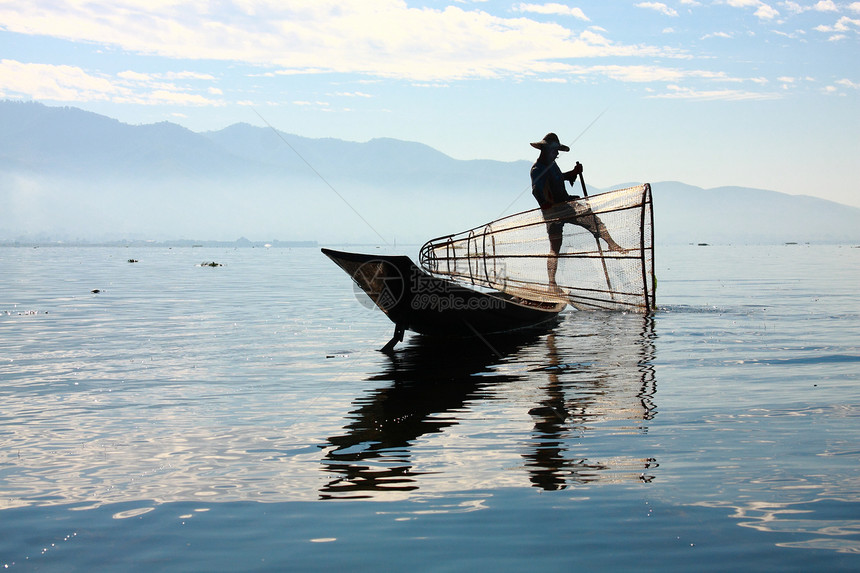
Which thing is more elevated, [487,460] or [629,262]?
[629,262]

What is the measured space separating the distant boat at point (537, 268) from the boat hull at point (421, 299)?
3 cm

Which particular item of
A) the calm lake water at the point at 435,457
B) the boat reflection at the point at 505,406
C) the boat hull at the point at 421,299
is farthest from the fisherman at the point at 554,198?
the calm lake water at the point at 435,457

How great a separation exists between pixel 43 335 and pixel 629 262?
13.7 m

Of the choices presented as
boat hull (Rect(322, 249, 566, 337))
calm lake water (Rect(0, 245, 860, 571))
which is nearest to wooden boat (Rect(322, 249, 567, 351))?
boat hull (Rect(322, 249, 566, 337))

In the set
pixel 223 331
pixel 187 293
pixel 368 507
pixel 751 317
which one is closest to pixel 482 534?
pixel 368 507

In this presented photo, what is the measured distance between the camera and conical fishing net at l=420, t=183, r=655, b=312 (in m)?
17.3

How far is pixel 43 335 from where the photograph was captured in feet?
55.7

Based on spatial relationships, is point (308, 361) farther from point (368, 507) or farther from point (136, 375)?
point (368, 507)

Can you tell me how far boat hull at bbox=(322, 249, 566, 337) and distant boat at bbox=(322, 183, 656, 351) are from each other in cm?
3

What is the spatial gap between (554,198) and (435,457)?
1322 cm

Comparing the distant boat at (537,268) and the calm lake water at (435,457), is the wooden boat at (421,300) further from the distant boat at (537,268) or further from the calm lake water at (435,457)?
the calm lake water at (435,457)

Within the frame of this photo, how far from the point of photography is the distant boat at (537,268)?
47.4ft

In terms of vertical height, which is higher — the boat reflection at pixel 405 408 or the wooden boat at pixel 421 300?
the wooden boat at pixel 421 300

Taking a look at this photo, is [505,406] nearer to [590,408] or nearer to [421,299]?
[590,408]
